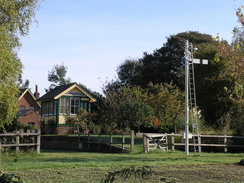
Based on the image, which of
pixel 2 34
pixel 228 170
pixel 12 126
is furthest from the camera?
pixel 12 126

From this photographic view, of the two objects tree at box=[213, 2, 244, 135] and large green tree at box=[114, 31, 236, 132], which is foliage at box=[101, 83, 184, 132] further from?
tree at box=[213, 2, 244, 135]

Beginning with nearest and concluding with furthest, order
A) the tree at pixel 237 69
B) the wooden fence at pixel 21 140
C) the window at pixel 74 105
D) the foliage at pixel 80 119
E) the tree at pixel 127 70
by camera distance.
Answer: the tree at pixel 237 69, the wooden fence at pixel 21 140, the foliage at pixel 80 119, the window at pixel 74 105, the tree at pixel 127 70

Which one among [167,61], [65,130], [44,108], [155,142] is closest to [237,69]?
[155,142]

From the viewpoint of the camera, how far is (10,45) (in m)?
20.0

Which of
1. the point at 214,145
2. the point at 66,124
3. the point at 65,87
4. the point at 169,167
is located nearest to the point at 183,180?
the point at 169,167

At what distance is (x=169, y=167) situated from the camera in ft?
43.3

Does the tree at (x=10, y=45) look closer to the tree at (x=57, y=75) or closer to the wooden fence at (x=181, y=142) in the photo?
the wooden fence at (x=181, y=142)

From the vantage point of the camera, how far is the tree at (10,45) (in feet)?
62.6

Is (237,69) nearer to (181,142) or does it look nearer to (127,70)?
Result: (181,142)

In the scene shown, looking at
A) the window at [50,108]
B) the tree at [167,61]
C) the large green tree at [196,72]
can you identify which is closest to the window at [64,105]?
the window at [50,108]

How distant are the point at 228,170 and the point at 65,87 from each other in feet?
90.4

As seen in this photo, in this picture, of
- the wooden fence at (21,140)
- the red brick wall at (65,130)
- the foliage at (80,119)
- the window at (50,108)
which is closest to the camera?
the wooden fence at (21,140)

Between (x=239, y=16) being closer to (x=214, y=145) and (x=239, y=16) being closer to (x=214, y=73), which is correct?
(x=214, y=145)

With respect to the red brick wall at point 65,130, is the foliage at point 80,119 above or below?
above
